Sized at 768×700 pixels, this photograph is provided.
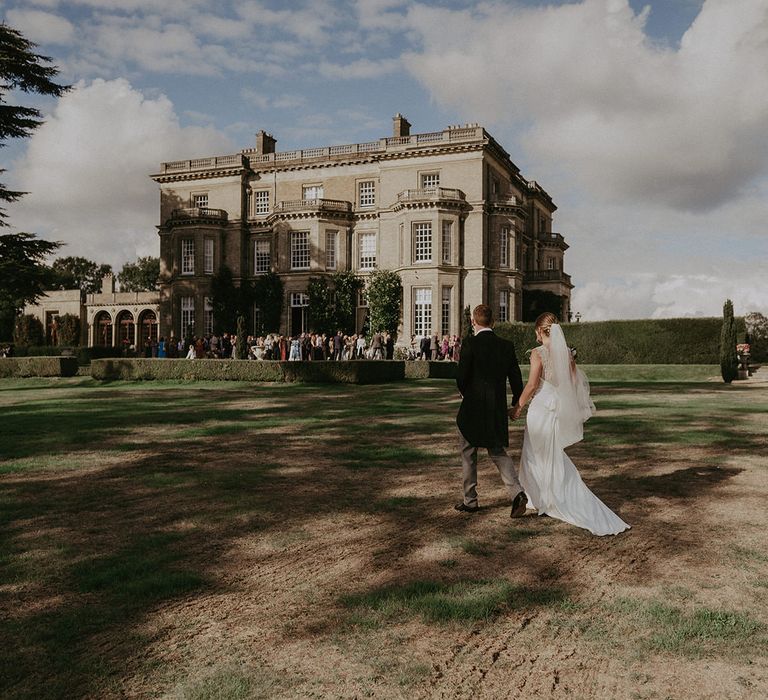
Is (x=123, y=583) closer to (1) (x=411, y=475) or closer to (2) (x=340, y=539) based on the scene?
(2) (x=340, y=539)

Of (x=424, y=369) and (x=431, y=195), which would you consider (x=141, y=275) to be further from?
(x=424, y=369)

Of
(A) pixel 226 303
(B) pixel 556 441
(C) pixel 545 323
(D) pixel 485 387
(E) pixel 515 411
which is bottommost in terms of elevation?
(B) pixel 556 441

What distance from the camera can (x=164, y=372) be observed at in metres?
23.2

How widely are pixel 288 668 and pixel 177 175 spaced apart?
4695 cm

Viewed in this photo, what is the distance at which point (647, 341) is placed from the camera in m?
32.1

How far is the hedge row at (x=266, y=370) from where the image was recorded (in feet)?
69.8

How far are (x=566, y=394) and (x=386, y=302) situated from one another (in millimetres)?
33087

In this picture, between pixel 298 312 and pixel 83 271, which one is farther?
pixel 83 271

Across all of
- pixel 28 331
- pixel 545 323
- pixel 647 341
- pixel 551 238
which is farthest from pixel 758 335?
pixel 28 331

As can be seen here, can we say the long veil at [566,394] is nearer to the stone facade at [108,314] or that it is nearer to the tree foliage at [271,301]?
the tree foliage at [271,301]

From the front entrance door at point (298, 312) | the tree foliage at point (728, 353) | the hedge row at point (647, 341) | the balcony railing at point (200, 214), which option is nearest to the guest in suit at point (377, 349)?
the hedge row at point (647, 341)

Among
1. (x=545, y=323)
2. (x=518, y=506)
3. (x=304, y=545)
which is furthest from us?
(x=545, y=323)

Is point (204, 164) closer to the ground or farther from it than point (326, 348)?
farther from it

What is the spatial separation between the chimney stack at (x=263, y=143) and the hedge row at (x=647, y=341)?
23.6 m
